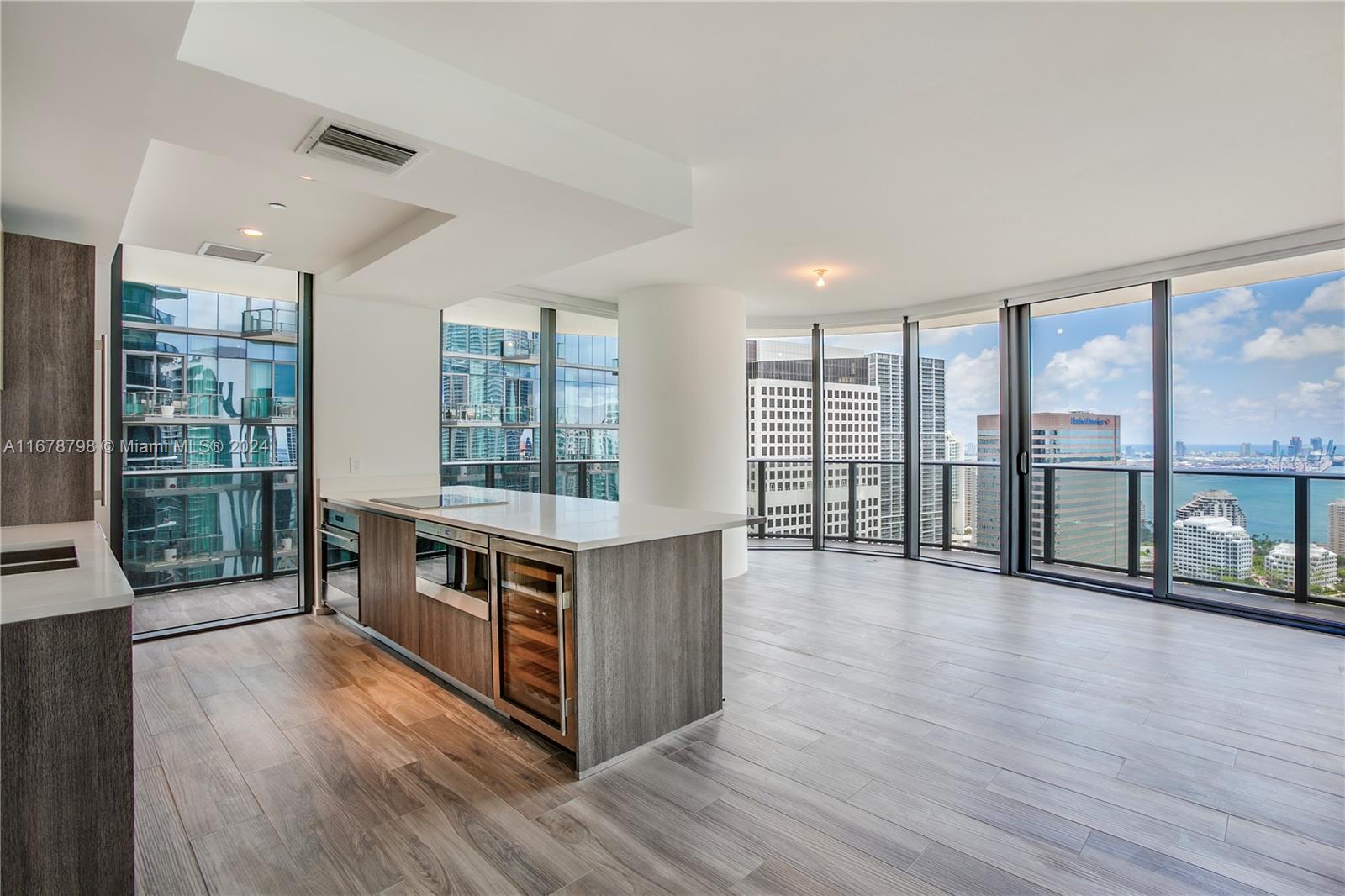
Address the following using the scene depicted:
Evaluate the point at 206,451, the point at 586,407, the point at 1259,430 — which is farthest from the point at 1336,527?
the point at 206,451

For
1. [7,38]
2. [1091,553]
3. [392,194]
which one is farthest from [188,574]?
[1091,553]

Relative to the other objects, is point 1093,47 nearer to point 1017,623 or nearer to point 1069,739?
point 1069,739

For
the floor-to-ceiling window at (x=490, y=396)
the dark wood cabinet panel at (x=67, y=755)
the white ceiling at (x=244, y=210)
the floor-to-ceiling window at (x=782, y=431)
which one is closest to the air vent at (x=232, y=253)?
the white ceiling at (x=244, y=210)

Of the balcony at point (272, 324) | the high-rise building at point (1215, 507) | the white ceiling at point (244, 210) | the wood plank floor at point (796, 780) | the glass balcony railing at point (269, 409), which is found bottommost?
the wood plank floor at point (796, 780)

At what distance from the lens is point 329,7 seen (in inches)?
74.2

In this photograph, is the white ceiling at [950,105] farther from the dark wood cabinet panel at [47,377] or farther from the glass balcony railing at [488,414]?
the glass balcony railing at [488,414]

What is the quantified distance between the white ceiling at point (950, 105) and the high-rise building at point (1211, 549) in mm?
2190

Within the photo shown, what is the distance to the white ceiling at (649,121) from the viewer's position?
189 cm

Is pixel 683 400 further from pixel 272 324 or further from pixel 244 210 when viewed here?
pixel 244 210

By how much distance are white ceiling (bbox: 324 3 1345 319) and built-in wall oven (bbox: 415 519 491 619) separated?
6.24 feet

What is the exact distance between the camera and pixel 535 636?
2.59m

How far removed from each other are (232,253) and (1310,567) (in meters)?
7.67

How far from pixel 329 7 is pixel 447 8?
346 mm

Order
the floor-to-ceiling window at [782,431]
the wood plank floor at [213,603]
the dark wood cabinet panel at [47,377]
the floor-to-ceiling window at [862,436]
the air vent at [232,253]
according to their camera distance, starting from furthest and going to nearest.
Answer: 1. the floor-to-ceiling window at [782,431]
2. the floor-to-ceiling window at [862,436]
3. the wood plank floor at [213,603]
4. the air vent at [232,253]
5. the dark wood cabinet panel at [47,377]
